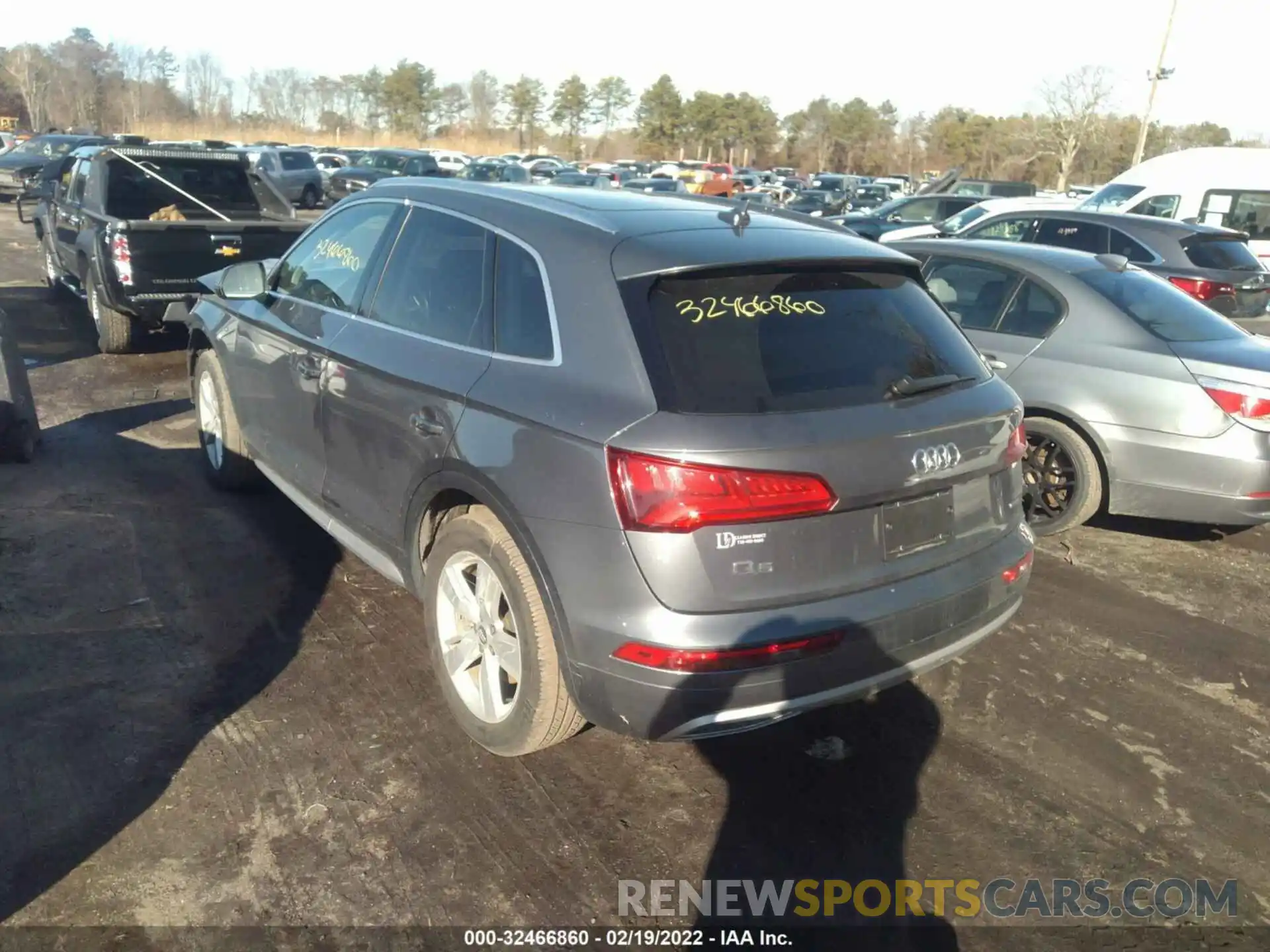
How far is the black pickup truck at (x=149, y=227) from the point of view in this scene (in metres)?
8.59

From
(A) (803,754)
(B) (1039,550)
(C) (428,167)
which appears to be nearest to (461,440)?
(A) (803,754)

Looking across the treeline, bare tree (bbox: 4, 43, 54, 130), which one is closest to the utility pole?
the treeline

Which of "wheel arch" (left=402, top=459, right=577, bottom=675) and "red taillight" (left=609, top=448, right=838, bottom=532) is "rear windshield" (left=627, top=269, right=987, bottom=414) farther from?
"wheel arch" (left=402, top=459, right=577, bottom=675)

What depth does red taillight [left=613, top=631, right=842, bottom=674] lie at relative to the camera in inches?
110

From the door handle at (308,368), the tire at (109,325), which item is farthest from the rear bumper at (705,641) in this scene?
the tire at (109,325)

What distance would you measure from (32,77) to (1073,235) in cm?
8584

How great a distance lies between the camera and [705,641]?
2.78 metres

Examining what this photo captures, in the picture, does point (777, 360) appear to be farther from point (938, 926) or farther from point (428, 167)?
point (428, 167)

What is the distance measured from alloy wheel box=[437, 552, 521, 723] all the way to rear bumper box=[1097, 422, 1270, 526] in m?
3.73

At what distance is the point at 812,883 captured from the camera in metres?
2.96

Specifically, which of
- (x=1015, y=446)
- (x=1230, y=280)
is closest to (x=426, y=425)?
(x=1015, y=446)

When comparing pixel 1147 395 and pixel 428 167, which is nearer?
pixel 1147 395

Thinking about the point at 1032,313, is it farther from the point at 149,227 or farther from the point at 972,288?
the point at 149,227

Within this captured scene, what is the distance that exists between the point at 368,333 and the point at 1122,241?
8816mm
